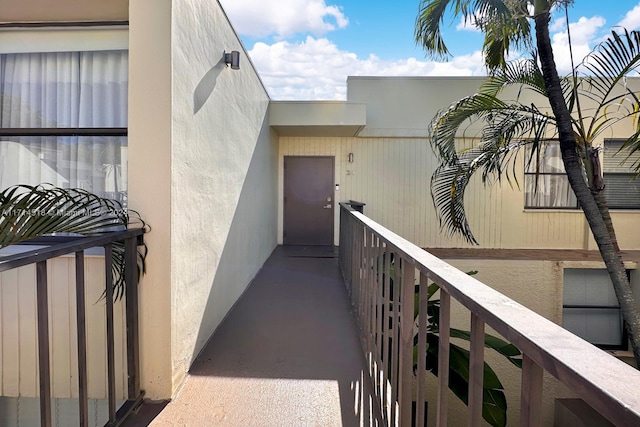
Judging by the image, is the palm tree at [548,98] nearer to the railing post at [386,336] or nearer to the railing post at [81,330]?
the railing post at [386,336]

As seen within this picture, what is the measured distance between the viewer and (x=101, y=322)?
2.04 metres

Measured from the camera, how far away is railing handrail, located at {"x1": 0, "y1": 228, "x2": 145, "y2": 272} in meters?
1.17

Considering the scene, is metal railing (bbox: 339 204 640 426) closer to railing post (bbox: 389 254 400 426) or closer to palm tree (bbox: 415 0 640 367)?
railing post (bbox: 389 254 400 426)

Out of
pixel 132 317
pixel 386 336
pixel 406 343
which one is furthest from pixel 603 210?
pixel 132 317

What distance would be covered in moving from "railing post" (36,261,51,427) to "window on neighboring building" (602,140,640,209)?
28.2 feet

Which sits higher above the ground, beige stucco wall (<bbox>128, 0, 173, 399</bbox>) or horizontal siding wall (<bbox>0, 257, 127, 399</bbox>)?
beige stucco wall (<bbox>128, 0, 173, 399</bbox>)

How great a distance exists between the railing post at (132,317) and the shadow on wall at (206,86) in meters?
1.03

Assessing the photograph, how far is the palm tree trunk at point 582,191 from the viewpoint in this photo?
134 inches

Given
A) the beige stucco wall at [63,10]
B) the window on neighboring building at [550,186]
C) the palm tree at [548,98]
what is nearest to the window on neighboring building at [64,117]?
the beige stucco wall at [63,10]

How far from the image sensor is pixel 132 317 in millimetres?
1870

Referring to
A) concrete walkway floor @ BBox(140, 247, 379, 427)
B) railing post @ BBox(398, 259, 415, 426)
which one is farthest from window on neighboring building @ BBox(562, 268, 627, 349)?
railing post @ BBox(398, 259, 415, 426)

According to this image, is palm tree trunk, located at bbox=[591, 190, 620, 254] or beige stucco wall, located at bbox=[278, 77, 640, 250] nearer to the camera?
palm tree trunk, located at bbox=[591, 190, 620, 254]

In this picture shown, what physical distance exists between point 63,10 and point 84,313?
6.21ft

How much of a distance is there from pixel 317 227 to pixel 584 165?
4.70 meters
